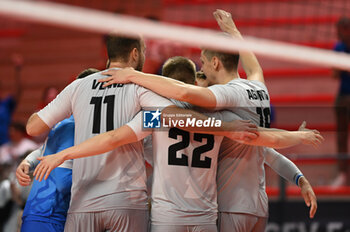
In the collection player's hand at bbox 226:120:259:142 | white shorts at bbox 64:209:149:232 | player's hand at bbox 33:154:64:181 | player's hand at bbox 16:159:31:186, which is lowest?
white shorts at bbox 64:209:149:232

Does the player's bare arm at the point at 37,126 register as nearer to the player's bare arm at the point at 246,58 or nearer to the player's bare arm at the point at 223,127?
the player's bare arm at the point at 223,127

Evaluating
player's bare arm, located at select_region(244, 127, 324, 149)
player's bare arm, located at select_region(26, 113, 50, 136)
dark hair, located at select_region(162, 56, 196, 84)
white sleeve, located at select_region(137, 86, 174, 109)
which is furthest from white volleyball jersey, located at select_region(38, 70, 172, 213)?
player's bare arm, located at select_region(244, 127, 324, 149)

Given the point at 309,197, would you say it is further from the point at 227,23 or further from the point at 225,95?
the point at 227,23

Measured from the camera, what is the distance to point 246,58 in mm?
3633

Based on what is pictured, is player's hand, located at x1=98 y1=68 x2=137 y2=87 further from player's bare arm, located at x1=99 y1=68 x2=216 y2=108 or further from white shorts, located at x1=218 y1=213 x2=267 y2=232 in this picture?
white shorts, located at x1=218 y1=213 x2=267 y2=232

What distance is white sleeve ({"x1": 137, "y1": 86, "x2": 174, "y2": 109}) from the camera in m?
2.99

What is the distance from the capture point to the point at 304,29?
8.98 m

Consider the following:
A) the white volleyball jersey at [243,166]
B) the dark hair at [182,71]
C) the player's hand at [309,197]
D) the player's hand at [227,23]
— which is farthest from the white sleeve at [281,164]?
the player's hand at [227,23]

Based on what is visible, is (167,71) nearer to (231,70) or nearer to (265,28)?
(231,70)

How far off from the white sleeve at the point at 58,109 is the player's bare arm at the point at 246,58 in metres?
1.17

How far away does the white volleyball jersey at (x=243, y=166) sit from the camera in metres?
3.20

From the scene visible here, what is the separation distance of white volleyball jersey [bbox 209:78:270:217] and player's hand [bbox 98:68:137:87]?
2.00 feet

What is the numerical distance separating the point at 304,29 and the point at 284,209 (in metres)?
4.03

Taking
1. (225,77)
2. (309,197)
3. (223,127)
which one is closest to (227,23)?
(225,77)
